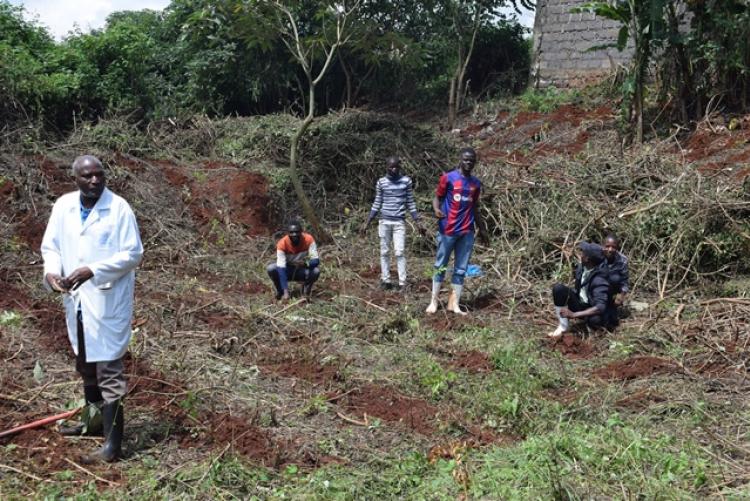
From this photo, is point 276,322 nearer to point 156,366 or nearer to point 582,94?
point 156,366

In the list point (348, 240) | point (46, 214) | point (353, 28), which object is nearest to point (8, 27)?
point (46, 214)

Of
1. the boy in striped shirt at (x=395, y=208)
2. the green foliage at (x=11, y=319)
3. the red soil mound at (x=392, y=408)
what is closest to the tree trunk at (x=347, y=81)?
the boy in striped shirt at (x=395, y=208)

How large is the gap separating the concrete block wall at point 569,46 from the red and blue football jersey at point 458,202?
9.12 metres

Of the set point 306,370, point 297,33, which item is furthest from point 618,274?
point 297,33

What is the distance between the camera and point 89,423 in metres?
4.91

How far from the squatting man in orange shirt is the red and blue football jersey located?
1.51 m

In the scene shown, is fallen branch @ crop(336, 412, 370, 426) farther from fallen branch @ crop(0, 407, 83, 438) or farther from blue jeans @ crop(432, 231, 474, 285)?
blue jeans @ crop(432, 231, 474, 285)

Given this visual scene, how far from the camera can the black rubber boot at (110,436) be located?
4.64 meters

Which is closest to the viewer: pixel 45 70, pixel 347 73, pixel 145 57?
Answer: pixel 45 70

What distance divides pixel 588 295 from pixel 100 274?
4.84 meters

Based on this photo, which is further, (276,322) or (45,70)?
(45,70)

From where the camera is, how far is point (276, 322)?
7.63 metres

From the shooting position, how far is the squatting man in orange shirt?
339 inches

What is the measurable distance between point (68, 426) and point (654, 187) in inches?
313
